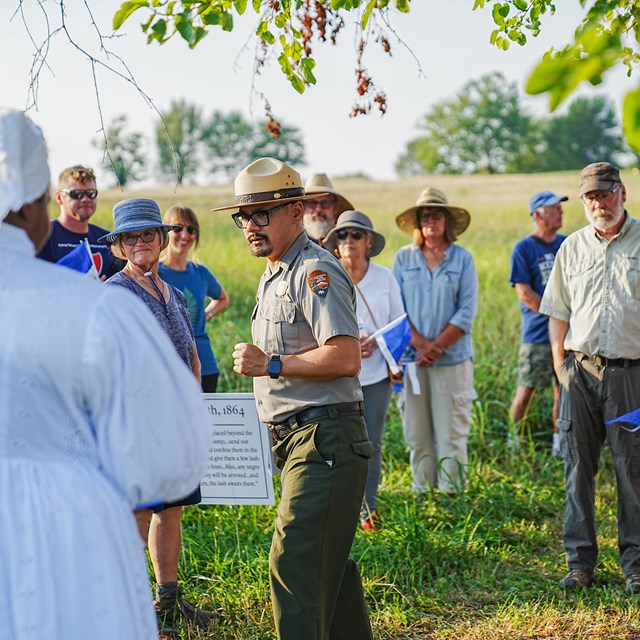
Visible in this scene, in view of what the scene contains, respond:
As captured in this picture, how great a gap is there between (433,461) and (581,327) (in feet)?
6.52

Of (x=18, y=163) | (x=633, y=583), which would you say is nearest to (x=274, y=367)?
(x=18, y=163)

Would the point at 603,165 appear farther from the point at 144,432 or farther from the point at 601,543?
the point at 144,432

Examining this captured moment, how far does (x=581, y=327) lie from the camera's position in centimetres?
505

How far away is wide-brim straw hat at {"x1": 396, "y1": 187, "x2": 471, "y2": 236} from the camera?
22.0 feet

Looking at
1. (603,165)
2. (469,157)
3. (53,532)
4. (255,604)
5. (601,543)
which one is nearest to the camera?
(53,532)

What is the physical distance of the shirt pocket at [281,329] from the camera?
359 centimetres

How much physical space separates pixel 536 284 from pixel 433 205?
4.58ft

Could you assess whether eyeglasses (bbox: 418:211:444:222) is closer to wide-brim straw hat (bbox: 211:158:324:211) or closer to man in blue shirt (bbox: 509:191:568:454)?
man in blue shirt (bbox: 509:191:568:454)

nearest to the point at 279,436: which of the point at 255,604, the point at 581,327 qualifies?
the point at 255,604

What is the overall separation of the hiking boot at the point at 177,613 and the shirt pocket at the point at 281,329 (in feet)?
4.75

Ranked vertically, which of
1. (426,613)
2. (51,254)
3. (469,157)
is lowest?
(426,613)

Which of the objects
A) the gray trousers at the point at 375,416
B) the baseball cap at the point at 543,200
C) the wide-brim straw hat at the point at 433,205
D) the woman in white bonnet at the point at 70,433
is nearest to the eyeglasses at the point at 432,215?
the wide-brim straw hat at the point at 433,205

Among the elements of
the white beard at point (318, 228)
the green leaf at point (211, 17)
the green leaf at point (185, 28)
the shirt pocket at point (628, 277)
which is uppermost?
the green leaf at point (211, 17)

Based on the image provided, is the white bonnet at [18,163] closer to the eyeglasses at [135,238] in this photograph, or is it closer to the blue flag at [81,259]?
the blue flag at [81,259]
